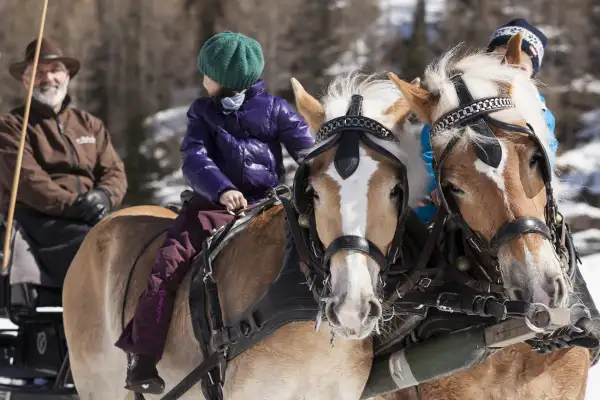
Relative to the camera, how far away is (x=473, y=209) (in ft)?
8.46

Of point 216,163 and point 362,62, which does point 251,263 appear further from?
point 362,62

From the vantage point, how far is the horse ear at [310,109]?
2.91m

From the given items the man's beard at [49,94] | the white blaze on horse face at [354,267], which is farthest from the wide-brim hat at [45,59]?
the white blaze on horse face at [354,267]

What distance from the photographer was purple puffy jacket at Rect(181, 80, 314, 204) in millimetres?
3553

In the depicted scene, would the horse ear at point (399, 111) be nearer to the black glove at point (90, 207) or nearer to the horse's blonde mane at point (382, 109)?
the horse's blonde mane at point (382, 109)

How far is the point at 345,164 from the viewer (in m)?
2.61

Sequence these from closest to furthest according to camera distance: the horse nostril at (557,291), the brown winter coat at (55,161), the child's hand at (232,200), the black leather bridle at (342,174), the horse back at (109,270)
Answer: the horse nostril at (557,291) → the black leather bridle at (342,174) → the child's hand at (232,200) → the horse back at (109,270) → the brown winter coat at (55,161)

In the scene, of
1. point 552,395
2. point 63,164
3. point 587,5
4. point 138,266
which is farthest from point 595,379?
point 587,5

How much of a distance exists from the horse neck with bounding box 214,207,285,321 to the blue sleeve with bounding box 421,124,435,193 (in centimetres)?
58

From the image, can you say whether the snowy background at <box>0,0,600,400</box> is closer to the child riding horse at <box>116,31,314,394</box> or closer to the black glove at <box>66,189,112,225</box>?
the black glove at <box>66,189,112,225</box>

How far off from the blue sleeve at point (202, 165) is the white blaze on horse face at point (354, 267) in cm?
91

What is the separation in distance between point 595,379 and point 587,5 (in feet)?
31.0

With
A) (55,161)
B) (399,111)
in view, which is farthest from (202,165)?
(55,161)

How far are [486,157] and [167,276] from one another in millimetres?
1543
